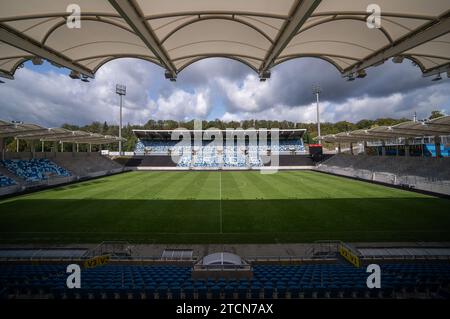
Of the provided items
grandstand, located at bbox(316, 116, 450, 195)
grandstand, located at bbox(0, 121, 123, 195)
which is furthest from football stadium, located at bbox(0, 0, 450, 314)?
grandstand, located at bbox(0, 121, 123, 195)

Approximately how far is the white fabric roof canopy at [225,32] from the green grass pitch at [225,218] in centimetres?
764

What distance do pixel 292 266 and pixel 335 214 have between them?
8.94 meters

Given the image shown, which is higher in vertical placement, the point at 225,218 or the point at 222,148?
the point at 222,148

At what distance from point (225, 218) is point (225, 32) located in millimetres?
10252

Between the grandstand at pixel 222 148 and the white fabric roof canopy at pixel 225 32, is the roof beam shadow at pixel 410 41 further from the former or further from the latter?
the grandstand at pixel 222 148

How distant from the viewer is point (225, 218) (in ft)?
50.1

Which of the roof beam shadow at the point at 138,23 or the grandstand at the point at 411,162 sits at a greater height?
the roof beam shadow at the point at 138,23

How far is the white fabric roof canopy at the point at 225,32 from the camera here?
6.61 m

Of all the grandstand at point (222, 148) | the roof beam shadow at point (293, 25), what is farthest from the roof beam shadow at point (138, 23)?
the grandstand at point (222, 148)

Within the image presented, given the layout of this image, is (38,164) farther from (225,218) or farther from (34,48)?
(34,48)

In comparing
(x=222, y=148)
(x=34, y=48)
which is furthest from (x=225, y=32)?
(x=222, y=148)

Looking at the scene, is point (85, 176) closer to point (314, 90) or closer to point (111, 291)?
point (111, 291)

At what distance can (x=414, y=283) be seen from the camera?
20.4 feet
